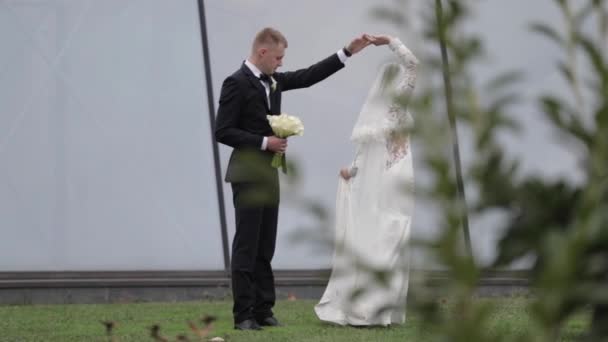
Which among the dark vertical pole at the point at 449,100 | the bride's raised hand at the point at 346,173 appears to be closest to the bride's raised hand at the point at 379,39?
the bride's raised hand at the point at 346,173

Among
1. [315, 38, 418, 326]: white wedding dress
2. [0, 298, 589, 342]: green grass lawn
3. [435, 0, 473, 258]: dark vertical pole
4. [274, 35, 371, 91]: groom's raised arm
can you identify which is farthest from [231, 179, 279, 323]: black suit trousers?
[435, 0, 473, 258]: dark vertical pole

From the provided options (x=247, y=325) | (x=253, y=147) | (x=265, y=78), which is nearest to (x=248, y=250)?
(x=247, y=325)

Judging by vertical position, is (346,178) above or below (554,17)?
below

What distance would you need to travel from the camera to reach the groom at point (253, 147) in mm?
5848

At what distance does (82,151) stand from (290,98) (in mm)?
1727

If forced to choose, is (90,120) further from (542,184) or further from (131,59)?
(542,184)

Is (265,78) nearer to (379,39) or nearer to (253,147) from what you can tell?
(253,147)

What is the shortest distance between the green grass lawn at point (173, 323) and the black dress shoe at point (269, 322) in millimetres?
69

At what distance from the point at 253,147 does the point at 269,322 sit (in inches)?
38.7

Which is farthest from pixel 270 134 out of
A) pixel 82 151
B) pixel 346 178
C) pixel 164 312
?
pixel 82 151

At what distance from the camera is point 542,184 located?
1.21 m

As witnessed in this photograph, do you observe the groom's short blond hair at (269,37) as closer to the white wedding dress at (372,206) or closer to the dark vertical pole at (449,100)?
the white wedding dress at (372,206)

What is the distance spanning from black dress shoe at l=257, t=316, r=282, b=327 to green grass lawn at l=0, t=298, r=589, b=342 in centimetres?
7

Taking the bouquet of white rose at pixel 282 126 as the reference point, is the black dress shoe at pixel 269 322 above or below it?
below
